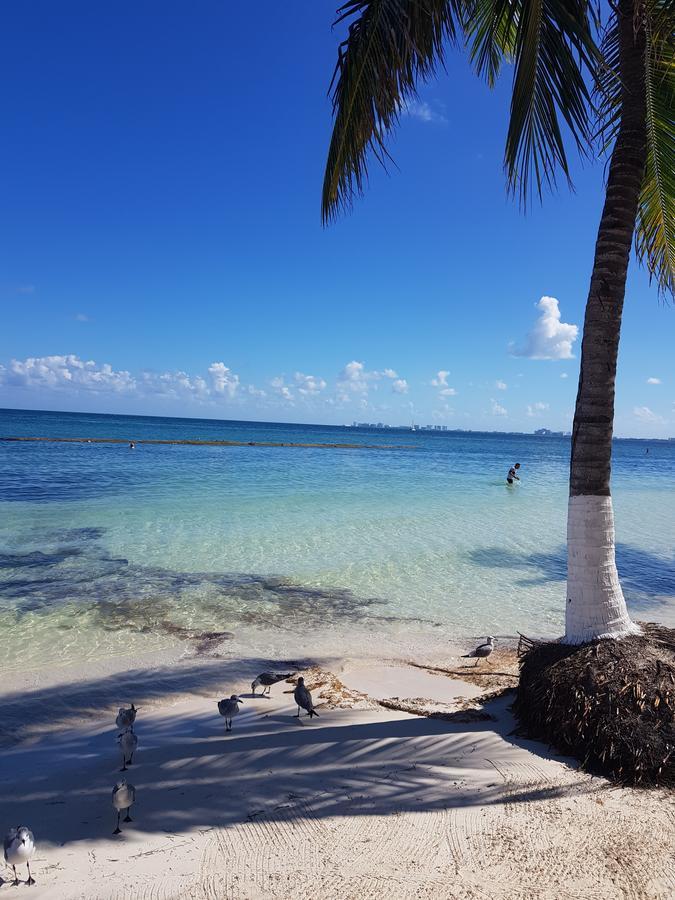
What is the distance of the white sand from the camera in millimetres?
2643

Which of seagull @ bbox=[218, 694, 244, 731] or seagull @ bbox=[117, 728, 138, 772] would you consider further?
seagull @ bbox=[218, 694, 244, 731]

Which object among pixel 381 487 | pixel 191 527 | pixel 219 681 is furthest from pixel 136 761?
pixel 381 487

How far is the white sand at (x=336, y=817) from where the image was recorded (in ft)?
8.67

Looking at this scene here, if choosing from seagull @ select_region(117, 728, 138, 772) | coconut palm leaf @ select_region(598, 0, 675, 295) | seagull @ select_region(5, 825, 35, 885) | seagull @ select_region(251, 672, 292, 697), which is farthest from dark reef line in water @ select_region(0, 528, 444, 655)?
coconut palm leaf @ select_region(598, 0, 675, 295)

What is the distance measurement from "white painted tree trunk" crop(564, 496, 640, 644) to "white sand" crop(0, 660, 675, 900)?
3.46 ft

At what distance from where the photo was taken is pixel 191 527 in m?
13.8

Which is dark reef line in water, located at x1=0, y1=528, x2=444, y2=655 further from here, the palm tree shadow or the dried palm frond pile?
the dried palm frond pile

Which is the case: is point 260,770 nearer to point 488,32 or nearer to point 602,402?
point 602,402

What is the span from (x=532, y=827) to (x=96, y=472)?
2592 cm

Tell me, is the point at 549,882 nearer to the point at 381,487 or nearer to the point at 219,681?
the point at 219,681

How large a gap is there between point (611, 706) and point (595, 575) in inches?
38.4

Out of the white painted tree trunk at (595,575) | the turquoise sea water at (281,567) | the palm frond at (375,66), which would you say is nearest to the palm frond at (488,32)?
the palm frond at (375,66)

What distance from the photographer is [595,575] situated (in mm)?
4211

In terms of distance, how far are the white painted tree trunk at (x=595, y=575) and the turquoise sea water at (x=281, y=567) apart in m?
3.16
